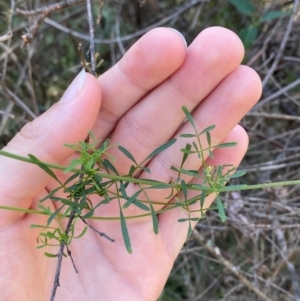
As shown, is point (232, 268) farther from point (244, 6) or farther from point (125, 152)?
point (244, 6)

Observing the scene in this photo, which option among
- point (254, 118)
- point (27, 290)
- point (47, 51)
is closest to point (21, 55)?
point (47, 51)

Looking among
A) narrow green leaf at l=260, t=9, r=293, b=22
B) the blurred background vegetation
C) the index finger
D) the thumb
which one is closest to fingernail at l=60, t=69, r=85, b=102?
the thumb

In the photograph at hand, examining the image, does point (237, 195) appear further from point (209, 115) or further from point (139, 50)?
point (139, 50)

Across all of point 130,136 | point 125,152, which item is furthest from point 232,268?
point 125,152

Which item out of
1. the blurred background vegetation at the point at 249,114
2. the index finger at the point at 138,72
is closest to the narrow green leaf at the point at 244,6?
the blurred background vegetation at the point at 249,114

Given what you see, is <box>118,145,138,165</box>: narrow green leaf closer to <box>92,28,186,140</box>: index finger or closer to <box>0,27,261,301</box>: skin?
<box>0,27,261,301</box>: skin

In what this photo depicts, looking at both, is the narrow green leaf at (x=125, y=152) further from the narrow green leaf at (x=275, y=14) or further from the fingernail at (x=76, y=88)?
the narrow green leaf at (x=275, y=14)
